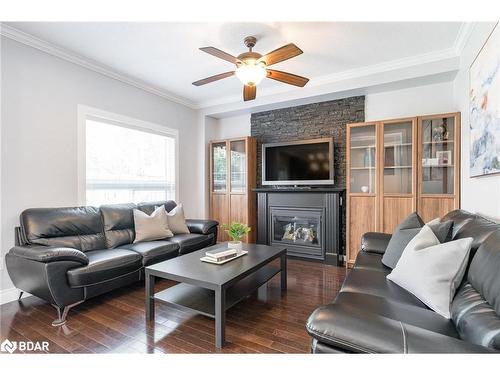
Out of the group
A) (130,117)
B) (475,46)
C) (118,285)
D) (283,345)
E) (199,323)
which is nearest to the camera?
(283,345)

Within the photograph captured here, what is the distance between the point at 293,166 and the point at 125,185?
255cm

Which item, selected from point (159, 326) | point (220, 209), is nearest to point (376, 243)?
point (159, 326)

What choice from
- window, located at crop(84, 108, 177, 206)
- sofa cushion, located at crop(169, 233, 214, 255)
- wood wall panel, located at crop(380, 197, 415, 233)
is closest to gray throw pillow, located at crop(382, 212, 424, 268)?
wood wall panel, located at crop(380, 197, 415, 233)

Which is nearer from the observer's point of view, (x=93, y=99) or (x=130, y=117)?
(x=93, y=99)

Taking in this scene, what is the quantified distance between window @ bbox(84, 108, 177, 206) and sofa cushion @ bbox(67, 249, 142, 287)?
1047 mm

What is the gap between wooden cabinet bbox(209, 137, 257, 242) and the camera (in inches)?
175

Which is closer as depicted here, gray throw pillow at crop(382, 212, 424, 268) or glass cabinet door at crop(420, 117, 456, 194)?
Result: gray throw pillow at crop(382, 212, 424, 268)

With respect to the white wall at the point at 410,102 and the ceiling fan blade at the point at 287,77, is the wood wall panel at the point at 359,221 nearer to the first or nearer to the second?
the white wall at the point at 410,102

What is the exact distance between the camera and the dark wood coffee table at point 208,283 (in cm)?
174

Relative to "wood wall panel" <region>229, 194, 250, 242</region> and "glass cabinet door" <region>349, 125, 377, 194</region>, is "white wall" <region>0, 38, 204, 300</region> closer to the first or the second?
"wood wall panel" <region>229, 194, 250, 242</region>
